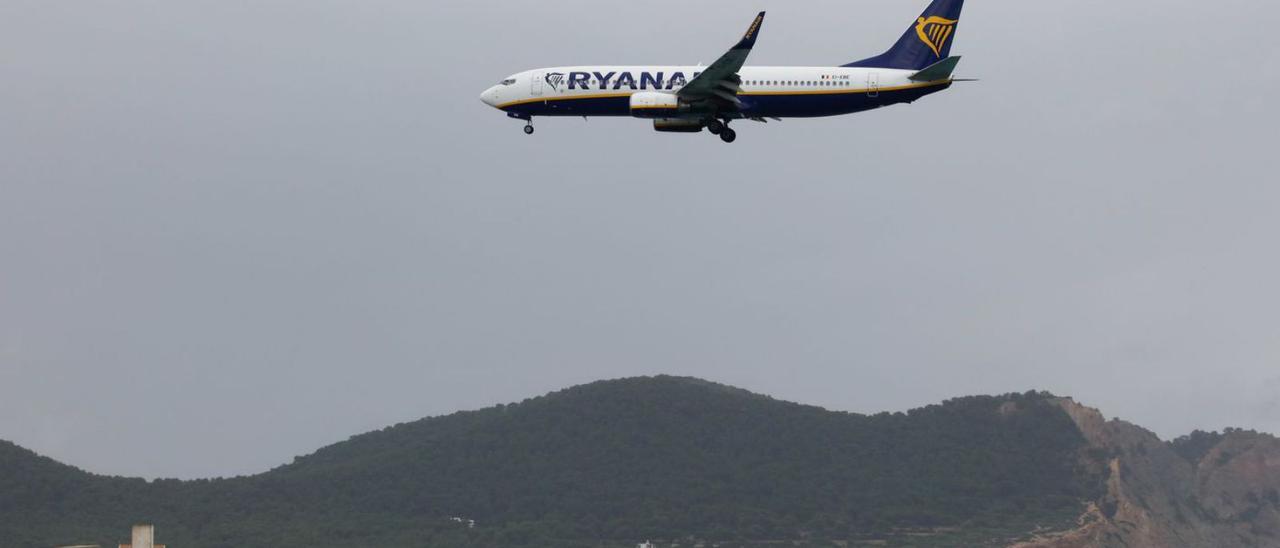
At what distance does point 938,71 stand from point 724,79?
36.9 feet

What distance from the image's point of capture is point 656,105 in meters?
95.4

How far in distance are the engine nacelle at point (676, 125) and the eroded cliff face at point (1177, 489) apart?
268 feet

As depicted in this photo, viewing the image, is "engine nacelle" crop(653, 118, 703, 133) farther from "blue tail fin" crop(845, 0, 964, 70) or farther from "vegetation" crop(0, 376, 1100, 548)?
"vegetation" crop(0, 376, 1100, 548)

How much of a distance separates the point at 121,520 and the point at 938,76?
285 ft

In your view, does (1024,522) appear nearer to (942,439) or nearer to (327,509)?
(942,439)

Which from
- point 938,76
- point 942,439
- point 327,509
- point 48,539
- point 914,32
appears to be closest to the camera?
point 938,76

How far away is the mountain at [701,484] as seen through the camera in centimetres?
15500

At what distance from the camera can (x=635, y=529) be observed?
160m

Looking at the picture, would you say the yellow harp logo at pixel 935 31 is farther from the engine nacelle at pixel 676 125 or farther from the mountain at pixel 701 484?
the mountain at pixel 701 484

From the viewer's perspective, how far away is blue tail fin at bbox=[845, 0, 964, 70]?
10044cm

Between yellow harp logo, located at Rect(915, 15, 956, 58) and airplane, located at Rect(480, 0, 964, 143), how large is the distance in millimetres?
56

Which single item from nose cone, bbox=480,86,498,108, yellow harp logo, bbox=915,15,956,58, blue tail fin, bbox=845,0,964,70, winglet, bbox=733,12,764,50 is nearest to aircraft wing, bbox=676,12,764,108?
winglet, bbox=733,12,764,50

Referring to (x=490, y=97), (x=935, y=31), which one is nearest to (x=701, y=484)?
(x=490, y=97)

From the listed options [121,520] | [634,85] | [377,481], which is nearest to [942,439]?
[377,481]
